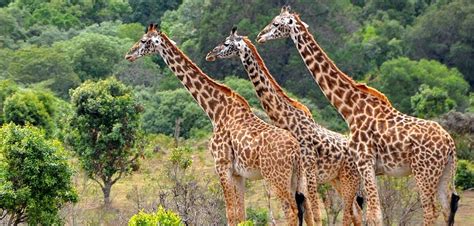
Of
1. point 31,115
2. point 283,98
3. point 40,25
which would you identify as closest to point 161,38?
point 283,98

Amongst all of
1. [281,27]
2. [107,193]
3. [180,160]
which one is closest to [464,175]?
[107,193]

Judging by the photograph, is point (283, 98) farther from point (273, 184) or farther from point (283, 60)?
point (283, 60)

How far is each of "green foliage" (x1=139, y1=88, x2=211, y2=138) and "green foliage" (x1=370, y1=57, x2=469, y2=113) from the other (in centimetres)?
861

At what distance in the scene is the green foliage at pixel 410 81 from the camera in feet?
155

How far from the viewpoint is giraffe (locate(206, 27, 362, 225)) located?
14.2 m

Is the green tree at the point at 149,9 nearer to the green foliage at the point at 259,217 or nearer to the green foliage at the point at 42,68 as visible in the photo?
the green foliage at the point at 42,68

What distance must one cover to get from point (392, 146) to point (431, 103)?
28.0 m

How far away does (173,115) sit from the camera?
138 ft

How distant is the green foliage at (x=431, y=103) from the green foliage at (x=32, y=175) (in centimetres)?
2199

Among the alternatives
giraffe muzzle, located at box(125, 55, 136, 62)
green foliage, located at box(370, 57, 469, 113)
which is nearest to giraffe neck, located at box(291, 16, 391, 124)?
giraffe muzzle, located at box(125, 55, 136, 62)

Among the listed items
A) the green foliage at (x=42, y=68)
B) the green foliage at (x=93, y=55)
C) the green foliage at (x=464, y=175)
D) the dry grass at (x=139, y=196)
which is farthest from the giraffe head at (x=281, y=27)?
the green foliage at (x=93, y=55)

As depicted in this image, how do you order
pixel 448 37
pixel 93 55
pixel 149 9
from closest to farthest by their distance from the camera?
pixel 93 55, pixel 448 37, pixel 149 9

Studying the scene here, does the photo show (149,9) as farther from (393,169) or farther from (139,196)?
(393,169)

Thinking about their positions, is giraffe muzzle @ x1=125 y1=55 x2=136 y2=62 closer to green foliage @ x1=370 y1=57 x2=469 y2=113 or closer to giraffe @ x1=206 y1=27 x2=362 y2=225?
giraffe @ x1=206 y1=27 x2=362 y2=225
